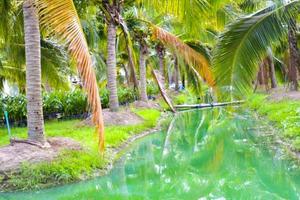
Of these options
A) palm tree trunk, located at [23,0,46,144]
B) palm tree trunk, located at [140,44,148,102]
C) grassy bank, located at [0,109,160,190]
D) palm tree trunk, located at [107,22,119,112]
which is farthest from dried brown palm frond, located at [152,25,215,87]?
palm tree trunk, located at [140,44,148,102]

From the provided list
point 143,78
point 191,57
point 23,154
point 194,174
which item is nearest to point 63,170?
point 23,154

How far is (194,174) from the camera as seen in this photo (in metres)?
9.15

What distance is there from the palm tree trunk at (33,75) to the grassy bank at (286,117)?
518 cm

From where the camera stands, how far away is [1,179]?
7.91 meters

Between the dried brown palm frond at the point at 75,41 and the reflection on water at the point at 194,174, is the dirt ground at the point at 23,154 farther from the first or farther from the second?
the dried brown palm frond at the point at 75,41

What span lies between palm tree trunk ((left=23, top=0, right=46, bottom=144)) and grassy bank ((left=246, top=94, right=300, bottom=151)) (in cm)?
518

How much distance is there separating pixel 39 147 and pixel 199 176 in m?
3.23

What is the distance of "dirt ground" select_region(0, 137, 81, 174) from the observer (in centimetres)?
815

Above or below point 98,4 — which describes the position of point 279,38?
below

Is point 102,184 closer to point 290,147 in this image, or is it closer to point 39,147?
point 39,147

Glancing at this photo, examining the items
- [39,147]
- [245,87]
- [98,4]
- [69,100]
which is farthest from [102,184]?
[69,100]

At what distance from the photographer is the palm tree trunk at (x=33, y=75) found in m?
9.16

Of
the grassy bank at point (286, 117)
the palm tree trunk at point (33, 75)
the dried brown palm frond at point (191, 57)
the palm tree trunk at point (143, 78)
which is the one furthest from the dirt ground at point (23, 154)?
the palm tree trunk at point (143, 78)

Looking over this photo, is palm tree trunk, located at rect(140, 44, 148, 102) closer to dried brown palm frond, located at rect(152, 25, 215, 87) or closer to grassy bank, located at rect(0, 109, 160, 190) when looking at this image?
grassy bank, located at rect(0, 109, 160, 190)
